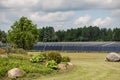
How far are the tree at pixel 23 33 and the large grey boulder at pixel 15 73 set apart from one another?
1566 inches

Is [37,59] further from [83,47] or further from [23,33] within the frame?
[83,47]

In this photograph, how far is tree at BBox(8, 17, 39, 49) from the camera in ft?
215

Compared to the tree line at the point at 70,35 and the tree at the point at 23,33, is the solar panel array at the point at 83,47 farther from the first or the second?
the tree line at the point at 70,35

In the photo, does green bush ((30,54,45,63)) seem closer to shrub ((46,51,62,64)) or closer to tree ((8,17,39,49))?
shrub ((46,51,62,64))

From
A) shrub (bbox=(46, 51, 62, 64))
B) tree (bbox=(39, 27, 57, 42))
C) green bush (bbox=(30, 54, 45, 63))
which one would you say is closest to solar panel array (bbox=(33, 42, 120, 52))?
shrub (bbox=(46, 51, 62, 64))

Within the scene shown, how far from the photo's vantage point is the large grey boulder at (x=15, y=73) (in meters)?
24.2

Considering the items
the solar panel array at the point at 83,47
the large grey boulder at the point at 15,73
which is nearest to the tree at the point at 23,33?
the solar panel array at the point at 83,47

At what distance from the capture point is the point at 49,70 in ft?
87.5

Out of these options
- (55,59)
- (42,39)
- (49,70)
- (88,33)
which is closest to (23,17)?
(55,59)

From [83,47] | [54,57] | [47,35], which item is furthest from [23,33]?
[47,35]

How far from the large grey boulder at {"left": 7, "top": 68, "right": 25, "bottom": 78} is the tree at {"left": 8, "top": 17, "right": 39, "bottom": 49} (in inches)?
1566

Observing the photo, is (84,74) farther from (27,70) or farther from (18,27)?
(18,27)

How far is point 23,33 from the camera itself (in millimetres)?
65812

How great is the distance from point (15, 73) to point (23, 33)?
41.8 metres
